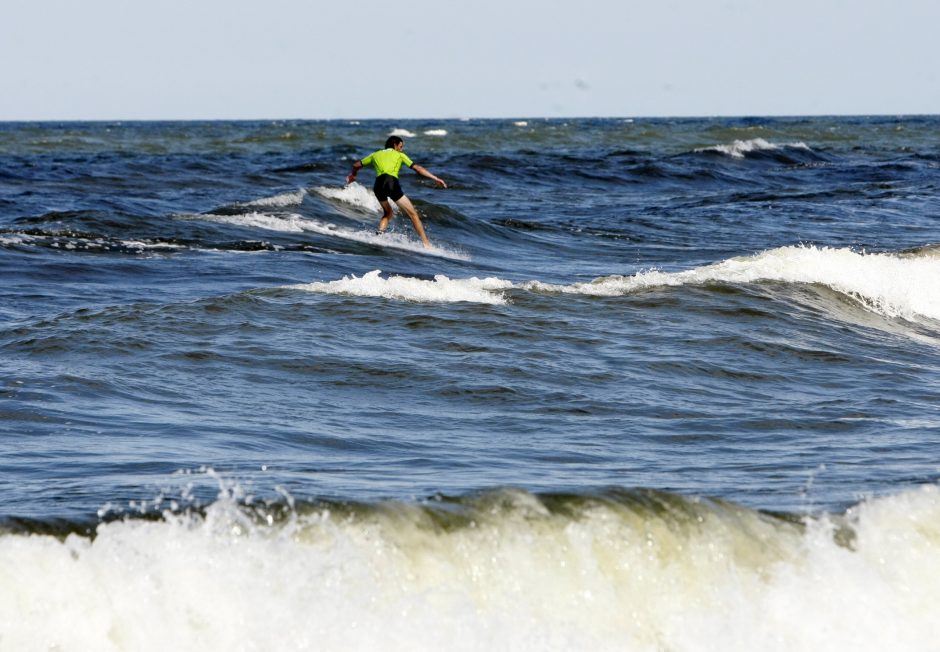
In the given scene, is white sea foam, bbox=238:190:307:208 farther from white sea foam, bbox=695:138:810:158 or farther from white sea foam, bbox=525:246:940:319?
white sea foam, bbox=695:138:810:158

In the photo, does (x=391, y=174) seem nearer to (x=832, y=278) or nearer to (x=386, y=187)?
(x=386, y=187)

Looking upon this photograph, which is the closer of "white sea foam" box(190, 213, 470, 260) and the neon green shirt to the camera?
the neon green shirt

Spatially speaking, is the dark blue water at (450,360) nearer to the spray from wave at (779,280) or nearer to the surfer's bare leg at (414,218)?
the spray from wave at (779,280)

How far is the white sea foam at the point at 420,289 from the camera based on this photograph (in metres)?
13.2

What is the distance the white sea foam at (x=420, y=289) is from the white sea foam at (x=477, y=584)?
705 cm

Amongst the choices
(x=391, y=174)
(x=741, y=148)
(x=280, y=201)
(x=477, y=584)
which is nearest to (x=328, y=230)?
(x=391, y=174)

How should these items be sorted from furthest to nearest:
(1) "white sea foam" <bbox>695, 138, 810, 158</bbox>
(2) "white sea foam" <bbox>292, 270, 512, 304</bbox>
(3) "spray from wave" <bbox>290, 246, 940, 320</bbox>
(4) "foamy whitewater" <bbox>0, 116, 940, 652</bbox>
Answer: (1) "white sea foam" <bbox>695, 138, 810, 158</bbox>, (3) "spray from wave" <bbox>290, 246, 940, 320</bbox>, (2) "white sea foam" <bbox>292, 270, 512, 304</bbox>, (4) "foamy whitewater" <bbox>0, 116, 940, 652</bbox>

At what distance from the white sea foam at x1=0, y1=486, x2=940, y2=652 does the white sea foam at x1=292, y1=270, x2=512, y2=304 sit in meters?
A: 7.05

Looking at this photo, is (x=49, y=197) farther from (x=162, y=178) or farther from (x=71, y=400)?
(x=71, y=400)

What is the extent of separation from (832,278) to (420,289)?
15.9 feet

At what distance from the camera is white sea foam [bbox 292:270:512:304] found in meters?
13.2

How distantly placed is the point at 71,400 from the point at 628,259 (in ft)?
39.8

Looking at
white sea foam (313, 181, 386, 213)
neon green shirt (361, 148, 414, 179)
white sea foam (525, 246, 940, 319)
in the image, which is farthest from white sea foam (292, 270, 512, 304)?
white sea foam (313, 181, 386, 213)

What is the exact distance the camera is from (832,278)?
15.4m
